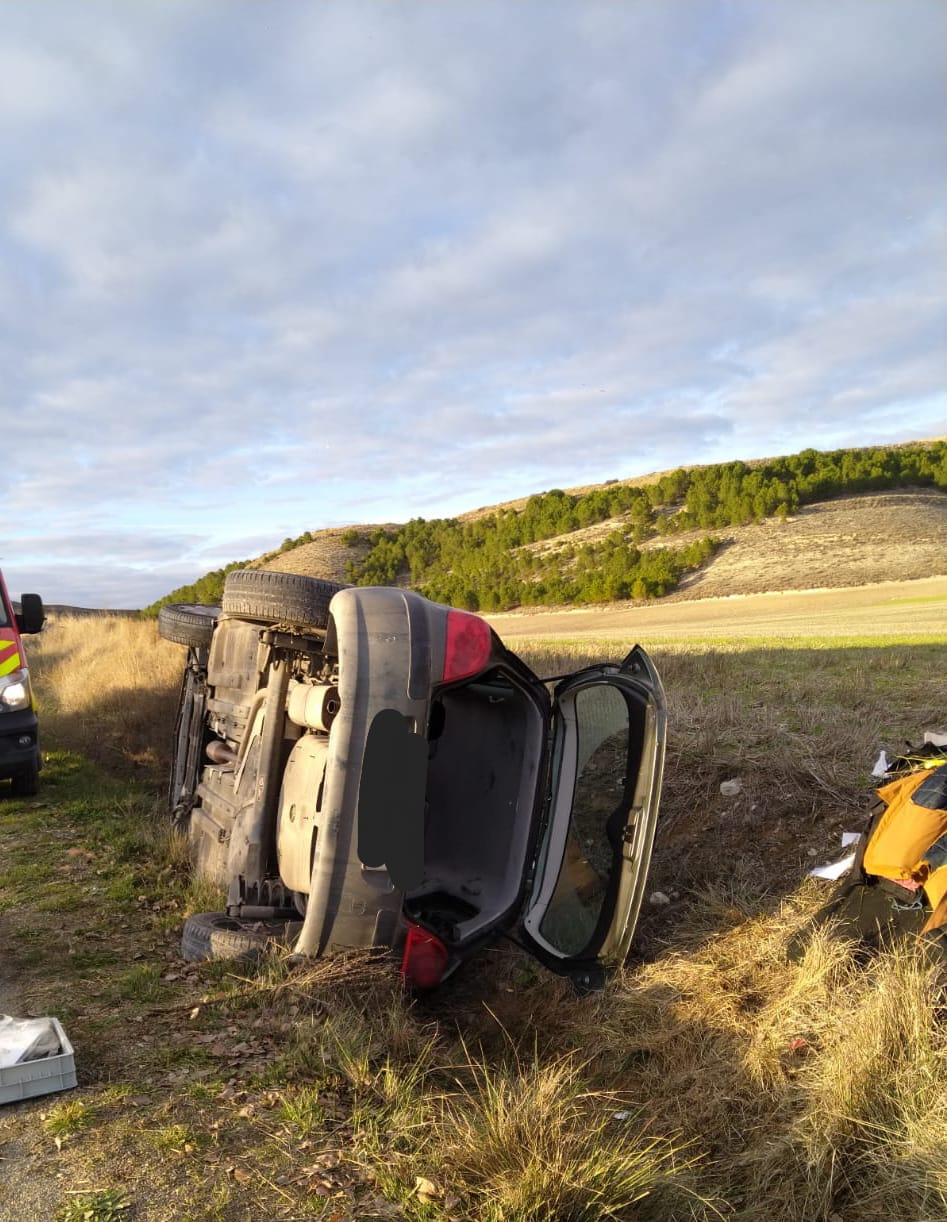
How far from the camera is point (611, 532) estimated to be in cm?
5453

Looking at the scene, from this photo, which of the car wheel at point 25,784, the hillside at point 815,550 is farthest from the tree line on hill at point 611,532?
the car wheel at point 25,784

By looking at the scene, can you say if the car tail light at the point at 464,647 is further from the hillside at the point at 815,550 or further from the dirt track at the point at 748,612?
the hillside at the point at 815,550

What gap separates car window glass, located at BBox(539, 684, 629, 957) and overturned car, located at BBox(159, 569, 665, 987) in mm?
10

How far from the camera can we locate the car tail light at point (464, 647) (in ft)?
12.9

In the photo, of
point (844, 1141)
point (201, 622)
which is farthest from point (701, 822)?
point (201, 622)

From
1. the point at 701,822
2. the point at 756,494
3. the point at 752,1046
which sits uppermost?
the point at 756,494

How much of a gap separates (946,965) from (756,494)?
51888 millimetres

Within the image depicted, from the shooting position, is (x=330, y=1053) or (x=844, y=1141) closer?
(x=844, y=1141)

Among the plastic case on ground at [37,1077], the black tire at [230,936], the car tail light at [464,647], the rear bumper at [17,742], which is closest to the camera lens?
the plastic case on ground at [37,1077]

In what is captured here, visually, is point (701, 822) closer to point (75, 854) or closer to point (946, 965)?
point (946, 965)

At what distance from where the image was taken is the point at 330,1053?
3.11m

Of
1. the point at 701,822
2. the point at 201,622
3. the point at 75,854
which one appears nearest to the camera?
the point at 701,822

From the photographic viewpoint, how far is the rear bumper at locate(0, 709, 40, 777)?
7062 mm

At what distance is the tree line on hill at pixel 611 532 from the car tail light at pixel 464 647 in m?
33.6
